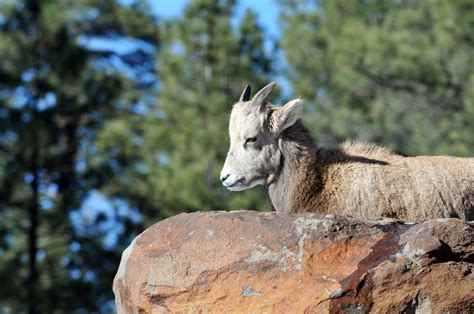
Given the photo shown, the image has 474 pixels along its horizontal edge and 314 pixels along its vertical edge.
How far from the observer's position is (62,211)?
84.6ft

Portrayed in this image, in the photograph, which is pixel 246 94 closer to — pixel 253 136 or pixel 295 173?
pixel 253 136

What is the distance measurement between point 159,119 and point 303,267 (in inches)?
751

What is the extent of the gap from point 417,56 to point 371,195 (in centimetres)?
1502

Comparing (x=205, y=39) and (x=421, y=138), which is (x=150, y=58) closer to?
(x=205, y=39)

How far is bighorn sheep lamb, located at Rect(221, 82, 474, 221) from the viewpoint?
884 centimetres

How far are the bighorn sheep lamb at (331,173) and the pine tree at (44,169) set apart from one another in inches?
614

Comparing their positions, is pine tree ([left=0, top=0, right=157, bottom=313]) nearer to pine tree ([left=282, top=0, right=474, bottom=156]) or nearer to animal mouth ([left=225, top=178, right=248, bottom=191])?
pine tree ([left=282, top=0, right=474, bottom=156])

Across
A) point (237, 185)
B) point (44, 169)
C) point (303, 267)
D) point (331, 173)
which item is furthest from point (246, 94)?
point (44, 169)

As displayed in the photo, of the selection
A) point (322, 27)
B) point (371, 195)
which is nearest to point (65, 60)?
point (322, 27)

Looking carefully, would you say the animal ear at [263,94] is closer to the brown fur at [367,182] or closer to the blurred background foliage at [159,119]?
the brown fur at [367,182]

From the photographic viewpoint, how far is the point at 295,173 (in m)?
9.55

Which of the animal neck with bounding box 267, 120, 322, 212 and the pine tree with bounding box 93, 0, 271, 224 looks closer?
the animal neck with bounding box 267, 120, 322, 212

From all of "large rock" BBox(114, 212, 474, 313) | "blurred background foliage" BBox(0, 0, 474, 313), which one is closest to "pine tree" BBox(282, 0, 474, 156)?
"blurred background foliage" BBox(0, 0, 474, 313)

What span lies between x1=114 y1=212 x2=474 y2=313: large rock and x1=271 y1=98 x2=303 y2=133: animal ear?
2.02 m
